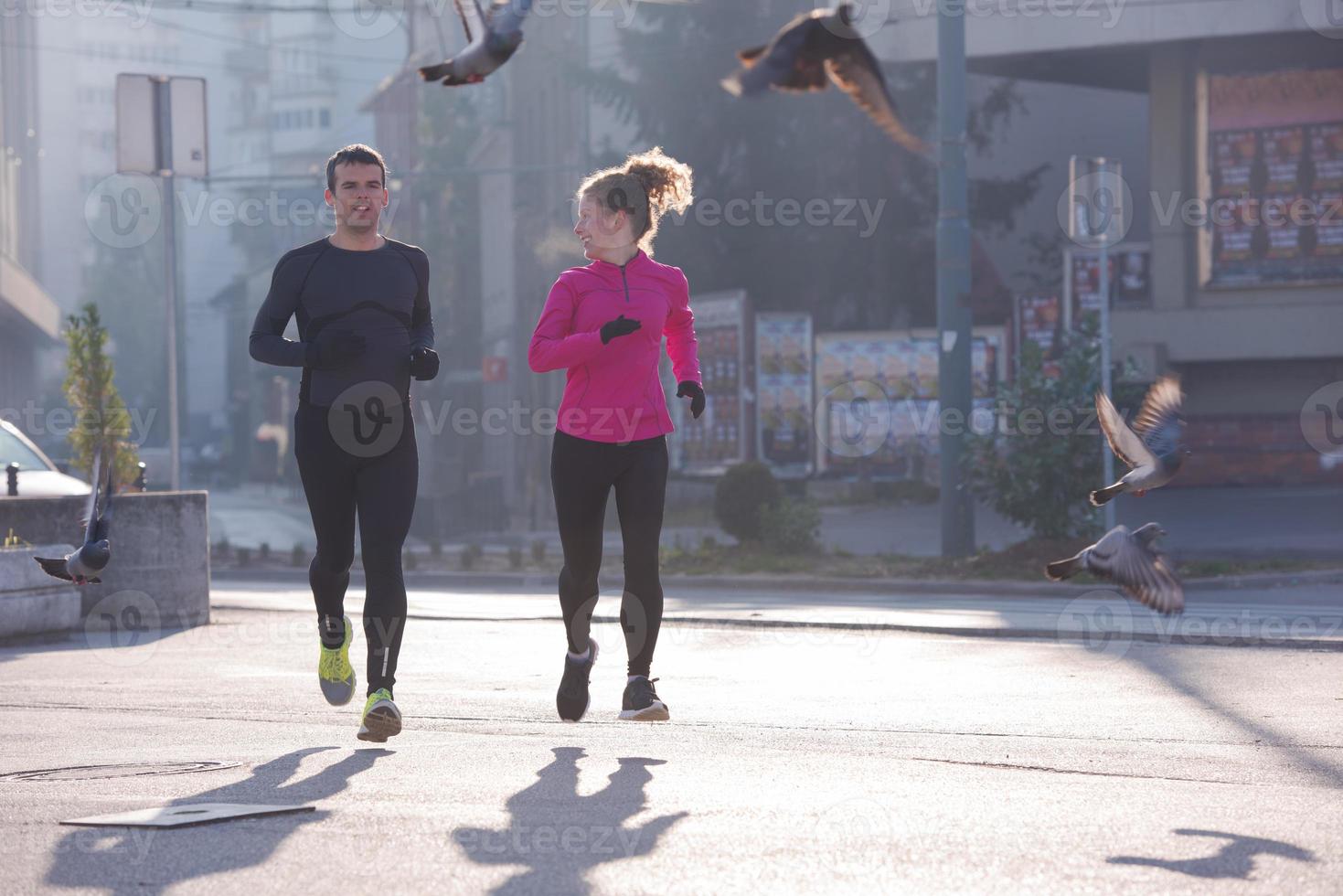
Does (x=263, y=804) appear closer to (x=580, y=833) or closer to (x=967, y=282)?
(x=580, y=833)

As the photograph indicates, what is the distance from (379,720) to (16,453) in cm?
966

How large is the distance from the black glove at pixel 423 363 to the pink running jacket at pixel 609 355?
338mm

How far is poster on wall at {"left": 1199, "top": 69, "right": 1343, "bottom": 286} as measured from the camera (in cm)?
2653

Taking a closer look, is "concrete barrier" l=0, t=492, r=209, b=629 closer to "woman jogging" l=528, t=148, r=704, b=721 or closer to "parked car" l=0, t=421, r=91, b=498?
"parked car" l=0, t=421, r=91, b=498

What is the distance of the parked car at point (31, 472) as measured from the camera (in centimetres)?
1419

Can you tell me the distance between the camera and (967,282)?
18172mm

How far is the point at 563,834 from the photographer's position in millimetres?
4836

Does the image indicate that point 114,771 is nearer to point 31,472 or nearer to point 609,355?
point 609,355

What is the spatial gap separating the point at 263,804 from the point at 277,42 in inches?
5274

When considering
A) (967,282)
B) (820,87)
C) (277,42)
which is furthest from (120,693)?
(277,42)

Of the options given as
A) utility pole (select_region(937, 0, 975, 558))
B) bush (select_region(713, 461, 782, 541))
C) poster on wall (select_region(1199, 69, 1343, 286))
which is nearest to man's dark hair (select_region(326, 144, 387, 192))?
utility pole (select_region(937, 0, 975, 558))

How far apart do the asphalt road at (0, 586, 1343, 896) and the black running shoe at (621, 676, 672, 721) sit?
0.14m

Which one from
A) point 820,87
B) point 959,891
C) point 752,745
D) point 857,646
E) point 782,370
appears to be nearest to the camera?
point 959,891

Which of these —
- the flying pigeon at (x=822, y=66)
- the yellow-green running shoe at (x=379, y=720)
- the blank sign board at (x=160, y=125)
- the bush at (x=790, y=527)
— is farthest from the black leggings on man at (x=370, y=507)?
the bush at (x=790, y=527)
